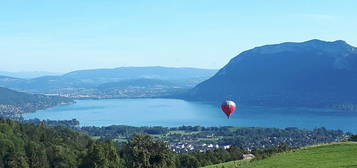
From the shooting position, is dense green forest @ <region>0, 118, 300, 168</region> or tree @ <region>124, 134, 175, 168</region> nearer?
tree @ <region>124, 134, 175, 168</region>

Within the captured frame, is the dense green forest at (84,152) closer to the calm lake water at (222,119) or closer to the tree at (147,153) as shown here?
the tree at (147,153)

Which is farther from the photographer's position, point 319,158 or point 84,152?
point 84,152

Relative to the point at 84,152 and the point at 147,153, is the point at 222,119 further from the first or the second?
the point at 147,153

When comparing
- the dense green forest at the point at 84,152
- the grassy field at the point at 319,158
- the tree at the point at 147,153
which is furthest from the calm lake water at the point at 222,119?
the grassy field at the point at 319,158

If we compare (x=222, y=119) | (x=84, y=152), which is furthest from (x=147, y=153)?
(x=222, y=119)

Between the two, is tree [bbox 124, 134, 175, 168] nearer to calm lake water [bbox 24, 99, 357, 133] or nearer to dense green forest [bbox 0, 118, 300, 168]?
dense green forest [bbox 0, 118, 300, 168]

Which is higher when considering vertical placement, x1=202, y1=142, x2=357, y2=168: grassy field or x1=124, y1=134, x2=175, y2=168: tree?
x1=202, y1=142, x2=357, y2=168: grassy field

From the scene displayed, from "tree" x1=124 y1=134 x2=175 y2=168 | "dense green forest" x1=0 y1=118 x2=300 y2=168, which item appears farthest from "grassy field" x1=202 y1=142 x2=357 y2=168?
"tree" x1=124 y1=134 x2=175 y2=168

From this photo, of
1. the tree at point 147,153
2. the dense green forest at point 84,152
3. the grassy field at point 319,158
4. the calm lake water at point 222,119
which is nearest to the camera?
the grassy field at point 319,158
